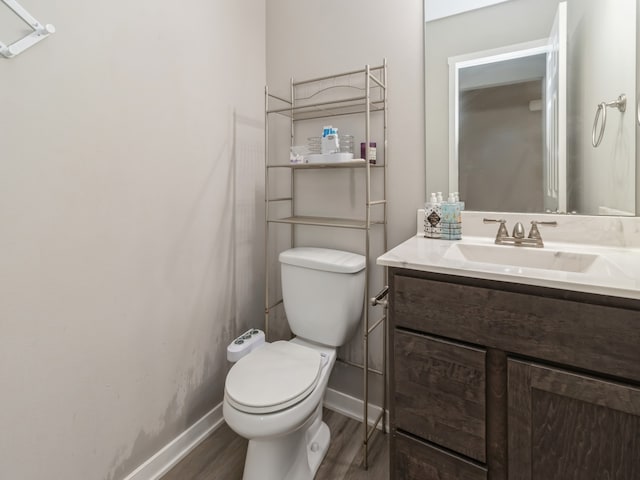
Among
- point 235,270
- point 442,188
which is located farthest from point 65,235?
point 442,188

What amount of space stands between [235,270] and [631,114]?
169 centimetres

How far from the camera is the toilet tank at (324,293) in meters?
1.47

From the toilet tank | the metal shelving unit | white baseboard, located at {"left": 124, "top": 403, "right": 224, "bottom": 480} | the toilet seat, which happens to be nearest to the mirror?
the metal shelving unit

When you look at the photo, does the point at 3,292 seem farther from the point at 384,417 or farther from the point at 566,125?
the point at 566,125

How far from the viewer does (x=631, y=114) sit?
110cm

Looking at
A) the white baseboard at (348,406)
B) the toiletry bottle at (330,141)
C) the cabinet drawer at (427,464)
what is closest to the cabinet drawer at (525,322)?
the cabinet drawer at (427,464)

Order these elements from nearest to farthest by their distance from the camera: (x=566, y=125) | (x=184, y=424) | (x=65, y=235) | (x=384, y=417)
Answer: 1. (x=65, y=235)
2. (x=566, y=125)
3. (x=184, y=424)
4. (x=384, y=417)

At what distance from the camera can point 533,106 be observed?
125 centimetres

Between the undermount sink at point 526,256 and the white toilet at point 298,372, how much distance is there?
17.6 inches

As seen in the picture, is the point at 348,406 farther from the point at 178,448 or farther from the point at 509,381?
the point at 509,381

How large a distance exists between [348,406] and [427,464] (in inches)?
32.1

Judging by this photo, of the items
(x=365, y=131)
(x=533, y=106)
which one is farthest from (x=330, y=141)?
(x=533, y=106)

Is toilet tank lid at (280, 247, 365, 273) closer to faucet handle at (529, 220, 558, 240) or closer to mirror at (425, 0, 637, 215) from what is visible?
mirror at (425, 0, 637, 215)

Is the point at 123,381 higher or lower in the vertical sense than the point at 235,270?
lower
